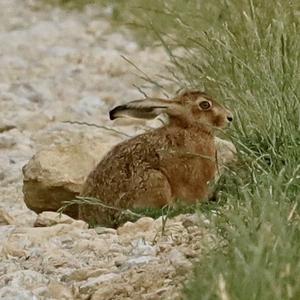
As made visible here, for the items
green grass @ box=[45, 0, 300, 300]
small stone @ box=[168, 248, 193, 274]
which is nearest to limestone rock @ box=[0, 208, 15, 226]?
green grass @ box=[45, 0, 300, 300]

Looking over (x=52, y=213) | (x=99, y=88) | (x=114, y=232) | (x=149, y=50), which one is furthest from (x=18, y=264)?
(x=149, y=50)

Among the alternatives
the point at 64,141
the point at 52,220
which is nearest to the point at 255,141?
the point at 52,220

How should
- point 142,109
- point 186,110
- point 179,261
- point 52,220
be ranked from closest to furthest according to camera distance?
point 179,261, point 52,220, point 142,109, point 186,110

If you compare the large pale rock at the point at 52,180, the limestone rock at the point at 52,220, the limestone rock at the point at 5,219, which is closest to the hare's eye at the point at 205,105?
the large pale rock at the point at 52,180

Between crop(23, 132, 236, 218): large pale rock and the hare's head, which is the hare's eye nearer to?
the hare's head

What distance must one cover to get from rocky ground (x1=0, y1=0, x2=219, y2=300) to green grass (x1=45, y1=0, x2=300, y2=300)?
0.61 ft

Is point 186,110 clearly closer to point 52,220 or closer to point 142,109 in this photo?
point 142,109

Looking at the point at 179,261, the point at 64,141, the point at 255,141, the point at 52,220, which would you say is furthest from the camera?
the point at 64,141

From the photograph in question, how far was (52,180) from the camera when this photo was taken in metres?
7.00

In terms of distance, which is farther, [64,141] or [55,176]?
[64,141]

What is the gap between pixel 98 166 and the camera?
6750mm

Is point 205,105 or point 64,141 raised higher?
point 205,105

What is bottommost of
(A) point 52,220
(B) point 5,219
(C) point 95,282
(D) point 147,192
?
(B) point 5,219

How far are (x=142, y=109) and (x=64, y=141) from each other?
1888mm
